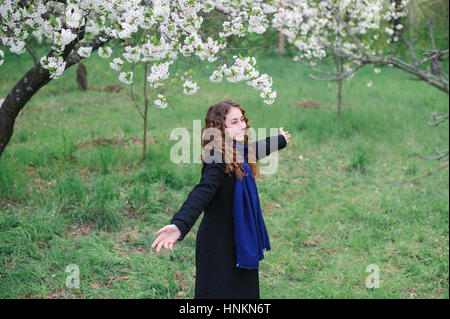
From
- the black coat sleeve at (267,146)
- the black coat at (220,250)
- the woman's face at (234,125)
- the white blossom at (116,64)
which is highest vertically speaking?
the white blossom at (116,64)

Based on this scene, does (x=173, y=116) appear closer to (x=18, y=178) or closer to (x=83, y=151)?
(x=83, y=151)

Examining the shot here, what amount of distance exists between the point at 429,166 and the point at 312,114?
2760 mm

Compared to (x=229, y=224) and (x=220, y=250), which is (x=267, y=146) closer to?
(x=229, y=224)

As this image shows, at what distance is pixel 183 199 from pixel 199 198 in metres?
3.06

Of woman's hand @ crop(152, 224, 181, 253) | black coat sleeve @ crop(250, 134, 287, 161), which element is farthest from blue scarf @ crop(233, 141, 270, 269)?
woman's hand @ crop(152, 224, 181, 253)

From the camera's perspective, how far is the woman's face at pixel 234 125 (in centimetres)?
267

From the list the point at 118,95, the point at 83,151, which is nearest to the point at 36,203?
the point at 83,151

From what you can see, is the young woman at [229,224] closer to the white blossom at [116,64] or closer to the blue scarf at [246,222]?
the blue scarf at [246,222]

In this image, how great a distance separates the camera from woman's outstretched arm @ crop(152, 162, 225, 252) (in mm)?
2240

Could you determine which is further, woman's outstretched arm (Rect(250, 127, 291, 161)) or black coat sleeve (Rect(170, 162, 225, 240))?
woman's outstretched arm (Rect(250, 127, 291, 161))

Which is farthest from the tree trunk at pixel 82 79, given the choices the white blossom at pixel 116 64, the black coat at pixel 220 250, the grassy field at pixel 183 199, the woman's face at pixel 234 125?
the black coat at pixel 220 250

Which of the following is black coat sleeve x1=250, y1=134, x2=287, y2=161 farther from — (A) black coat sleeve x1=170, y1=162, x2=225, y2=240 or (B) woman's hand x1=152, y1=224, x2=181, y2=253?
(B) woman's hand x1=152, y1=224, x2=181, y2=253

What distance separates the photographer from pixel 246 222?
8.68 ft

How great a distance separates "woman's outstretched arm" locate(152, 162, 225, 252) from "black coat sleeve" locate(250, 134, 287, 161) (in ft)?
1.55
